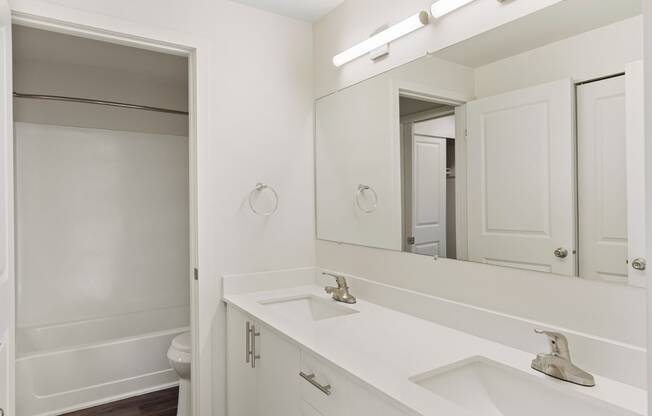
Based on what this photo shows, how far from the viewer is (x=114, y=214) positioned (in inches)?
123

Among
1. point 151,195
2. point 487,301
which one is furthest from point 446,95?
point 151,195

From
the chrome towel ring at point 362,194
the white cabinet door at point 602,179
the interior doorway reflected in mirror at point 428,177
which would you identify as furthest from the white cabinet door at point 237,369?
the white cabinet door at point 602,179

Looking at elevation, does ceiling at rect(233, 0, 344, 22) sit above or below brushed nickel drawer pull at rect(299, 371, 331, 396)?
above

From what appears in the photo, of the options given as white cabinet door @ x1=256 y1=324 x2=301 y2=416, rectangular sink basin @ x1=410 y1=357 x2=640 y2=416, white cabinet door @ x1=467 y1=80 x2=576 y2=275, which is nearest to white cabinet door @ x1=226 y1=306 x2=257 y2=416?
white cabinet door @ x1=256 y1=324 x2=301 y2=416

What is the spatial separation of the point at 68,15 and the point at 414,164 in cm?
159

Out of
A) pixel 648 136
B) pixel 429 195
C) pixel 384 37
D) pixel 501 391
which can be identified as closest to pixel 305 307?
pixel 429 195

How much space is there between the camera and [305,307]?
208 cm

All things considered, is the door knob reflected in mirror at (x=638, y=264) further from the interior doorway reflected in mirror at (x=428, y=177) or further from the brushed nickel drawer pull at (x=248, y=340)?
the brushed nickel drawer pull at (x=248, y=340)

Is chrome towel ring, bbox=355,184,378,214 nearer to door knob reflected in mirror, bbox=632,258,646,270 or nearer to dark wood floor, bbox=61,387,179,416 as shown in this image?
door knob reflected in mirror, bbox=632,258,646,270

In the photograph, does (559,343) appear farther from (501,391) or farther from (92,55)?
(92,55)

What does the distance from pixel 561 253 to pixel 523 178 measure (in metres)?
0.26

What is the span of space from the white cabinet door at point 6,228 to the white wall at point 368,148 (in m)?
1.41

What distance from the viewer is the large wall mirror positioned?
1072 millimetres

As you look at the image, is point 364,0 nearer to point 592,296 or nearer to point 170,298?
point 592,296
